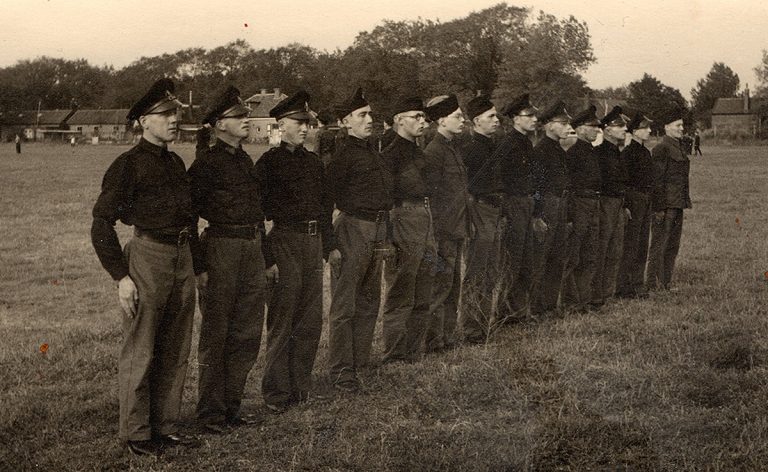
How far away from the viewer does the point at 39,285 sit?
1079 cm

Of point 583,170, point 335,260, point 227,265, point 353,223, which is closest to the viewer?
point 227,265

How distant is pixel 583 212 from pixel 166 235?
550cm

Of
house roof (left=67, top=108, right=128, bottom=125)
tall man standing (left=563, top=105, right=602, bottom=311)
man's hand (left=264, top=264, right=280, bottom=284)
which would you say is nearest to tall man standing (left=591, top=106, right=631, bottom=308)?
tall man standing (left=563, top=105, right=602, bottom=311)

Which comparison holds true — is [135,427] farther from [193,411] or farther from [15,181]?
[15,181]

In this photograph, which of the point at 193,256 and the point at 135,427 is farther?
the point at 193,256

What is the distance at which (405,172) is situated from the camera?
697 cm

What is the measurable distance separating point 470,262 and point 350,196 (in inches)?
84.4

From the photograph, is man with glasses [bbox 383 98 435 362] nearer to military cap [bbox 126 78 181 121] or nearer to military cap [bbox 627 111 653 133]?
military cap [bbox 126 78 181 121]

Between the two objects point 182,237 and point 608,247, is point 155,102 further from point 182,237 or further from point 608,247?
point 608,247

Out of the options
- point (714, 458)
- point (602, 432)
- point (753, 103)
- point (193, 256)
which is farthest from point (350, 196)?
point (753, 103)

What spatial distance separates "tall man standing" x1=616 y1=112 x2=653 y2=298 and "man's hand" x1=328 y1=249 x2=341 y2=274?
473 cm

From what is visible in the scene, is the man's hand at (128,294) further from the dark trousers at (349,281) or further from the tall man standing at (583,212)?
the tall man standing at (583,212)

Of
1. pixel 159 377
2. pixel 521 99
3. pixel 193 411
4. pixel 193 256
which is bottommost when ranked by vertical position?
pixel 193 411

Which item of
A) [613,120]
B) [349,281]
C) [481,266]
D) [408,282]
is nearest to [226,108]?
[349,281]
